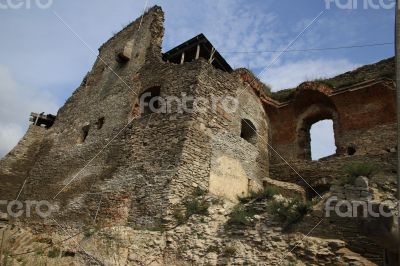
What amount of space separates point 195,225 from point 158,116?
4196mm

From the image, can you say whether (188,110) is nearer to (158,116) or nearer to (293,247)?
(158,116)

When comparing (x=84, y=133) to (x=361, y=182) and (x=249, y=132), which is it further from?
(x=361, y=182)

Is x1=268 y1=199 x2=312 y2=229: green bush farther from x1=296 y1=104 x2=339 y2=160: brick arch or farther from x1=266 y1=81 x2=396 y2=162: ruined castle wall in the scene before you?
x1=296 y1=104 x2=339 y2=160: brick arch

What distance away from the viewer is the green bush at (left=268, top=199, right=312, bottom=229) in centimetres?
739

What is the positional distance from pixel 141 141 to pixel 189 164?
206 cm

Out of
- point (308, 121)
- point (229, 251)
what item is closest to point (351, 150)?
point (308, 121)

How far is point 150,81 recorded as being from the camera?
13.0 m

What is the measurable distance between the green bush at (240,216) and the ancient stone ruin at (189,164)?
0.04m

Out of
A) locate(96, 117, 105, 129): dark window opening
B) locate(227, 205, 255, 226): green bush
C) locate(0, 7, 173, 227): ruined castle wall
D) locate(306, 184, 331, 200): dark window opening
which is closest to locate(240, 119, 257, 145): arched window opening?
locate(306, 184, 331, 200): dark window opening

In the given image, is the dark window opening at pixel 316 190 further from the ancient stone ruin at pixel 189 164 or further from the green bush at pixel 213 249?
the green bush at pixel 213 249

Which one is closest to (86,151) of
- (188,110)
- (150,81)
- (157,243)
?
(150,81)

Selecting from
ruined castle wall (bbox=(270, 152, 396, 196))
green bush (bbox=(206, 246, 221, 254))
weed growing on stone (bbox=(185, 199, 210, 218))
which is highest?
ruined castle wall (bbox=(270, 152, 396, 196))

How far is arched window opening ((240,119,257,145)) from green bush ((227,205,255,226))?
16.8 feet

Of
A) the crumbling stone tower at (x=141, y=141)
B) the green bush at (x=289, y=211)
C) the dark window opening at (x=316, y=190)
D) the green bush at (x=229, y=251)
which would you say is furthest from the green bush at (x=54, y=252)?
the dark window opening at (x=316, y=190)
